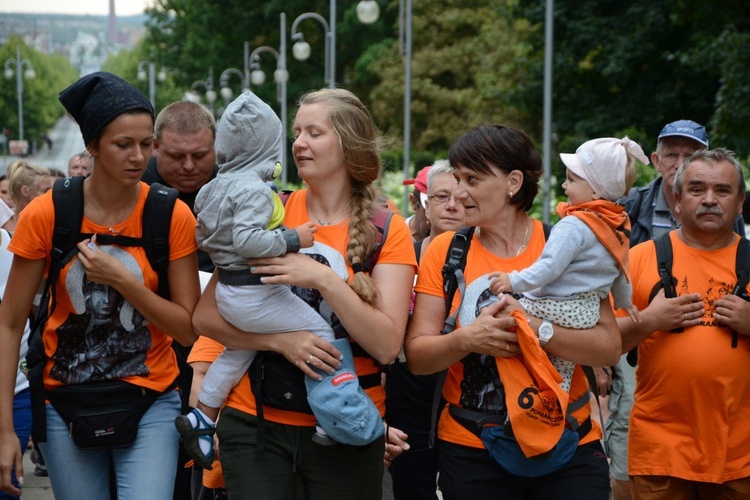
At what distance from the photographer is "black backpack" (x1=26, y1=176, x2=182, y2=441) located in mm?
4020

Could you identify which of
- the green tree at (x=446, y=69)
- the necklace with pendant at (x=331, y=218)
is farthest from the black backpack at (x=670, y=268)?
the green tree at (x=446, y=69)

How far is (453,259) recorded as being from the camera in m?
4.04

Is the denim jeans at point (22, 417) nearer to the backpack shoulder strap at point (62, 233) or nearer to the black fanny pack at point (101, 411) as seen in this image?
the black fanny pack at point (101, 411)

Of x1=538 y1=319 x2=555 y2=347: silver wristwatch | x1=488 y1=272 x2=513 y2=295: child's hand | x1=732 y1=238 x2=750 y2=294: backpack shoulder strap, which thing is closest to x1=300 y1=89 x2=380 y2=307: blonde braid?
x1=488 y1=272 x2=513 y2=295: child's hand

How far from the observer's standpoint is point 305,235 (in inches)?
151

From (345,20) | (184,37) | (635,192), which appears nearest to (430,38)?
(345,20)

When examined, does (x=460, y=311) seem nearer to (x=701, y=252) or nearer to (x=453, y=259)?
(x=453, y=259)

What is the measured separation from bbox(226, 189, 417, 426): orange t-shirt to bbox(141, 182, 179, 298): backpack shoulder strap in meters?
0.48

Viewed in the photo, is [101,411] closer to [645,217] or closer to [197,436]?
[197,436]

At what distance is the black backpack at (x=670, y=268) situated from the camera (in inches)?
186

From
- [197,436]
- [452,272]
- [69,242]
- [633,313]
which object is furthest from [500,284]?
[69,242]

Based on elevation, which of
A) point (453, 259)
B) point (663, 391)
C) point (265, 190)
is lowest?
point (663, 391)

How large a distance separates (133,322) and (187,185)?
181cm

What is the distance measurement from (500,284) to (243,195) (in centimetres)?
94
